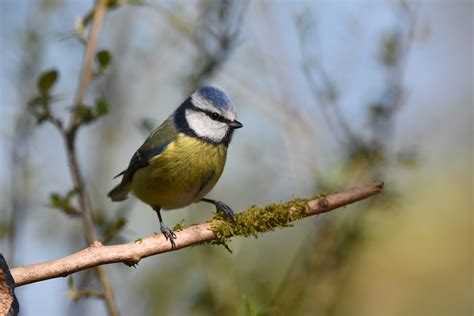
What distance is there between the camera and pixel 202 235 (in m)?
2.29

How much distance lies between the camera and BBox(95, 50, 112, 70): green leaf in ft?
9.59

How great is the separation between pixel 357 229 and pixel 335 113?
1.98 feet

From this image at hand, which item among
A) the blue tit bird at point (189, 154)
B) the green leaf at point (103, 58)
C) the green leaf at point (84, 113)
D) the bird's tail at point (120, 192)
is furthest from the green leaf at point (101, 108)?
the bird's tail at point (120, 192)

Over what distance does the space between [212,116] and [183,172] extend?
1.04 ft

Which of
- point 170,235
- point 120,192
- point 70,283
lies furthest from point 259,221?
point 120,192

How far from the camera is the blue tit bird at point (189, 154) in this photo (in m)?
3.22

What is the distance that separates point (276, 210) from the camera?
91.7 inches

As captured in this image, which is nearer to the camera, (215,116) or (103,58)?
(103,58)

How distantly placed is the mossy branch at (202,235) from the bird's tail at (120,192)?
128cm

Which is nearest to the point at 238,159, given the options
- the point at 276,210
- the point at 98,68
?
the point at 98,68

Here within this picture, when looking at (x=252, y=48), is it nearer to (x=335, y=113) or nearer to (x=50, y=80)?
(x=335, y=113)

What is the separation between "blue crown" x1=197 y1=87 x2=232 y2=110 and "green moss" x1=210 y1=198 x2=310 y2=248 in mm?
996

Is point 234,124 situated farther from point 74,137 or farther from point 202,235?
point 202,235

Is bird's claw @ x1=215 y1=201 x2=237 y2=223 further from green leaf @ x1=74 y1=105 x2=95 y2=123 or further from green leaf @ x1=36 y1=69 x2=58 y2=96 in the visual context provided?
green leaf @ x1=36 y1=69 x2=58 y2=96
